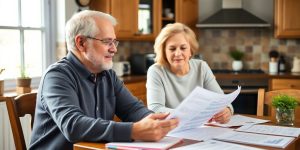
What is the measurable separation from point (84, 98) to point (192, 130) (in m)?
0.45

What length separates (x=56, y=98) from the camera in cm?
142

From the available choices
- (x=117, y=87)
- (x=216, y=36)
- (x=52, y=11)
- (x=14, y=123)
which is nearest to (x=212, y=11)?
(x=216, y=36)

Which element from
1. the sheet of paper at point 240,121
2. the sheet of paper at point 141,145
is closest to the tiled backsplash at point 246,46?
the sheet of paper at point 240,121

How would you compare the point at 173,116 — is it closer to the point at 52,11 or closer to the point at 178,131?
the point at 178,131

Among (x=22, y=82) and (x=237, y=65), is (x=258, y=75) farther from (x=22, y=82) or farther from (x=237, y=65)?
(x=22, y=82)

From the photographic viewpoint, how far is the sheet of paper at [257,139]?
1.42m

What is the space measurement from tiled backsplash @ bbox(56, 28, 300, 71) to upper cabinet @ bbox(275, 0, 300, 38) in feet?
1.12

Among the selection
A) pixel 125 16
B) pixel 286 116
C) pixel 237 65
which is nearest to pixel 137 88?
pixel 125 16

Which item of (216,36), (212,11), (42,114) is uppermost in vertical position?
(212,11)

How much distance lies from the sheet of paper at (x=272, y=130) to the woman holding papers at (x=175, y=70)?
0.60 metres

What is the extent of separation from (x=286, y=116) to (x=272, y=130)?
165 mm

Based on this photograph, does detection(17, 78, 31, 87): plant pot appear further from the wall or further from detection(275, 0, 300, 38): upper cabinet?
detection(275, 0, 300, 38): upper cabinet

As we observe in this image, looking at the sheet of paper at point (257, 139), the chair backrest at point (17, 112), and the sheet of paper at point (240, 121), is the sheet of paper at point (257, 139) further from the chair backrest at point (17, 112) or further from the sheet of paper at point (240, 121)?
the chair backrest at point (17, 112)

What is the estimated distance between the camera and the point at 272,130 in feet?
5.47
